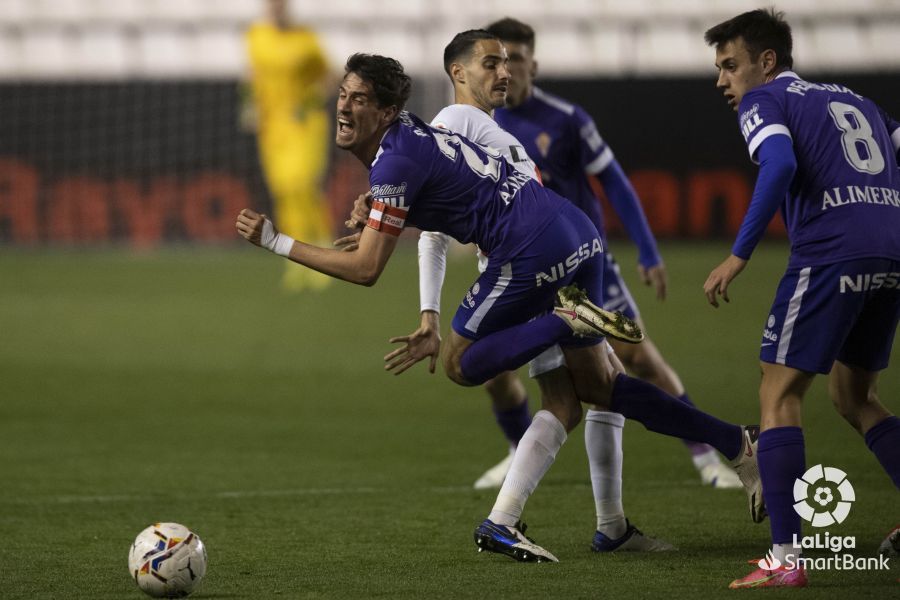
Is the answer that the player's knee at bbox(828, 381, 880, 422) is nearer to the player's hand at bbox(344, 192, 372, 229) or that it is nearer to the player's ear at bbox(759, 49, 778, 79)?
the player's ear at bbox(759, 49, 778, 79)

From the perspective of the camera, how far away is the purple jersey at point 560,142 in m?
6.76

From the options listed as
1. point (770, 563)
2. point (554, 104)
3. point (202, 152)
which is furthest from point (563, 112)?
point (202, 152)

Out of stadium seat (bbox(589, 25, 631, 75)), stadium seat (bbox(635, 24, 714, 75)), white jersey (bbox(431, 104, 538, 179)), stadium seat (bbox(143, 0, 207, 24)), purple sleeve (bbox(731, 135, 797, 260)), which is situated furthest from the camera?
stadium seat (bbox(143, 0, 207, 24))

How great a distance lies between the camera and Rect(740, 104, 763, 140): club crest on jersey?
14.7 ft

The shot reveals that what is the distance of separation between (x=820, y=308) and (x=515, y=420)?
2.47 m

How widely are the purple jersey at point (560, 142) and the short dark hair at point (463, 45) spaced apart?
112 centimetres

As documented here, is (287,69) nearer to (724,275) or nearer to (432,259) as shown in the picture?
(432,259)

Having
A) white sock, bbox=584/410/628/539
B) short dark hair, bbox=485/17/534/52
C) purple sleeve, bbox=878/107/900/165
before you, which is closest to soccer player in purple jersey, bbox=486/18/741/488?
short dark hair, bbox=485/17/534/52

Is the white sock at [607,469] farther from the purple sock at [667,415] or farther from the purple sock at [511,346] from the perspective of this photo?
the purple sock at [511,346]

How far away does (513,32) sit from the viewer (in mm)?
6734

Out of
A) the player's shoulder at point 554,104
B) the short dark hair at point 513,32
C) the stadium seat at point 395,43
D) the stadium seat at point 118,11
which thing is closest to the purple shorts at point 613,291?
the player's shoulder at point 554,104

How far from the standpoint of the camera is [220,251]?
21188 millimetres

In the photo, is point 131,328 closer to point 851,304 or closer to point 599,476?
point 599,476

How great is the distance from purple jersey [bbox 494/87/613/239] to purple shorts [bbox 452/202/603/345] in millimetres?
1719
